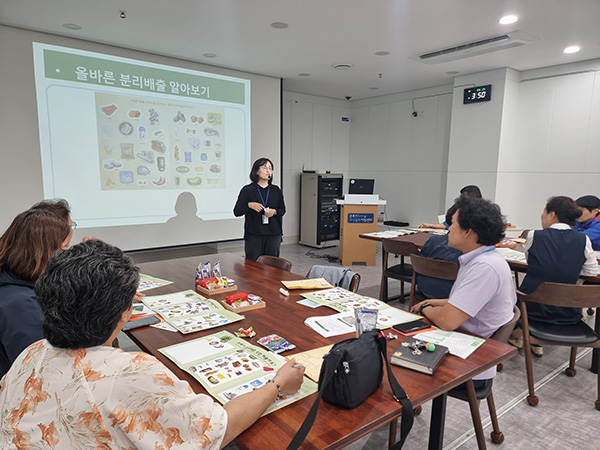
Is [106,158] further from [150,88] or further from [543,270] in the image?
[543,270]

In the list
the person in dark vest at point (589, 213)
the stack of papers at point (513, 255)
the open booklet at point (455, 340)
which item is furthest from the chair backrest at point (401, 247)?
the open booklet at point (455, 340)

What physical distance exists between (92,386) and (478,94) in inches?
255

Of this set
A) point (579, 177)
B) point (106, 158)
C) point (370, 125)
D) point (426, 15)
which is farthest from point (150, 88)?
point (579, 177)

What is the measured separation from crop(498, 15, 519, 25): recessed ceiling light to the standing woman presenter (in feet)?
9.11

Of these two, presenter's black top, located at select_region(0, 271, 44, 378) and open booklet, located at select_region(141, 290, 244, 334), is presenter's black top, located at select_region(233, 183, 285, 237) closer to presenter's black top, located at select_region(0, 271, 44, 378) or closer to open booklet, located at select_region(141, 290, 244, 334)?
A: open booklet, located at select_region(141, 290, 244, 334)

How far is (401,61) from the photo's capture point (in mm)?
5305

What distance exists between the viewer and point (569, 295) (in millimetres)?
2238

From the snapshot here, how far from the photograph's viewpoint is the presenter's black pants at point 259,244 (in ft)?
12.5

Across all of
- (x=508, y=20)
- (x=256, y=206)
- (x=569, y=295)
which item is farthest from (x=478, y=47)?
(x=569, y=295)

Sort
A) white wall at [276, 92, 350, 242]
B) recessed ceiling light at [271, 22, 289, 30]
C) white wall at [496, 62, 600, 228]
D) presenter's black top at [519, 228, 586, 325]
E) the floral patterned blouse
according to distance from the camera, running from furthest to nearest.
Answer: white wall at [276, 92, 350, 242], white wall at [496, 62, 600, 228], recessed ceiling light at [271, 22, 289, 30], presenter's black top at [519, 228, 586, 325], the floral patterned blouse

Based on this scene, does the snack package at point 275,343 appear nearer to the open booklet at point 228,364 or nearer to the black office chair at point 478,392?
the open booklet at point 228,364

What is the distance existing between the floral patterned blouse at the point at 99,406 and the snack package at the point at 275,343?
1.85 feet

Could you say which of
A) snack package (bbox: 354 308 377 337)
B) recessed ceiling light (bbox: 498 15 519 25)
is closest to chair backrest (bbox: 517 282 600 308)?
snack package (bbox: 354 308 377 337)

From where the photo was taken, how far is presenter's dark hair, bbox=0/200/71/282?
57.3 inches
